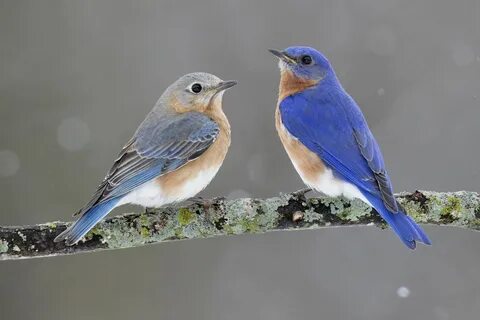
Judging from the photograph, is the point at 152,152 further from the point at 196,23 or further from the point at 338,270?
the point at 196,23

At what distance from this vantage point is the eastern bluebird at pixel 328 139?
5355 mm

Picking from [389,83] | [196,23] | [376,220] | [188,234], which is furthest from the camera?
[196,23]

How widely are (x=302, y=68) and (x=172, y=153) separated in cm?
133

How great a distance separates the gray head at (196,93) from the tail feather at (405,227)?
157 cm

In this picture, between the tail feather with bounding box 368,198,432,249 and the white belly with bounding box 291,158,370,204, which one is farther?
the white belly with bounding box 291,158,370,204

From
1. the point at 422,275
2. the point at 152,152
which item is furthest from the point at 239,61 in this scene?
the point at 152,152

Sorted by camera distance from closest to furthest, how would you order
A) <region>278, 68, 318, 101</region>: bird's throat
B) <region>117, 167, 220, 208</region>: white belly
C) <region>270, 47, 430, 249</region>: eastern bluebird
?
<region>270, 47, 430, 249</region>: eastern bluebird, <region>117, 167, 220, 208</region>: white belly, <region>278, 68, 318, 101</region>: bird's throat

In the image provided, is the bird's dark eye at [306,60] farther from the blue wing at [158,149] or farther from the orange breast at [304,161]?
the blue wing at [158,149]

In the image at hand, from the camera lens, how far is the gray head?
239 inches

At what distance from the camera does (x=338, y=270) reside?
1046cm

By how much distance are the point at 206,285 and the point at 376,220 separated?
4.98 meters

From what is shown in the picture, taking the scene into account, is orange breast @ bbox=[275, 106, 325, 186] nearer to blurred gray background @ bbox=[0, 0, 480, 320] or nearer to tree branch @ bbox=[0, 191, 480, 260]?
tree branch @ bbox=[0, 191, 480, 260]

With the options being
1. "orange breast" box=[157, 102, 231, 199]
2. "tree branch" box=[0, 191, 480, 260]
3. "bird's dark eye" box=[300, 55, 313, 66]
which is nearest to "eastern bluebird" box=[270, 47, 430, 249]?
"bird's dark eye" box=[300, 55, 313, 66]

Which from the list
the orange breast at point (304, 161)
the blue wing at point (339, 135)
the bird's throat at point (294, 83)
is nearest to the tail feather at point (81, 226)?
the orange breast at point (304, 161)
